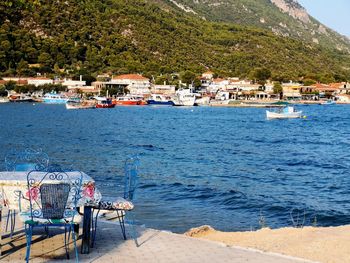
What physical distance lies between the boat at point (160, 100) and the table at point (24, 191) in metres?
107

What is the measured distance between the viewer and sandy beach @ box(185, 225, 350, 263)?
772 centimetres

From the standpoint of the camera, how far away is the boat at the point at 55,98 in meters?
118

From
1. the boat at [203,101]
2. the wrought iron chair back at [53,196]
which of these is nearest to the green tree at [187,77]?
the boat at [203,101]

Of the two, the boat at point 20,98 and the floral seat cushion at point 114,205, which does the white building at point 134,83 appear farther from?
the floral seat cushion at point 114,205

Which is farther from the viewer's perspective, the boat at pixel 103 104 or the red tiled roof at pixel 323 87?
the red tiled roof at pixel 323 87

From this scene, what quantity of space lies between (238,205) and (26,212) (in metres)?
8.99

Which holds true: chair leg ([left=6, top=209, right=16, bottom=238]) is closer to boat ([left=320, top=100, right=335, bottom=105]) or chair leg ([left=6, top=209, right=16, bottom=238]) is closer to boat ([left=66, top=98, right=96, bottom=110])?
boat ([left=66, top=98, right=96, bottom=110])

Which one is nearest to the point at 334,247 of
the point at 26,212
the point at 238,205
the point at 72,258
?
the point at 72,258

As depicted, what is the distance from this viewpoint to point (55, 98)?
11988 centimetres

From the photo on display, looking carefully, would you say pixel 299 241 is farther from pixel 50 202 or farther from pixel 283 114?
pixel 283 114

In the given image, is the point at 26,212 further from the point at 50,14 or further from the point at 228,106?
the point at 50,14

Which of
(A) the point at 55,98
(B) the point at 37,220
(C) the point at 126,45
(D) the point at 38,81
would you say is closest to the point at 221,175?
(B) the point at 37,220

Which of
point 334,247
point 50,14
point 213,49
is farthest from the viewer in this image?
point 213,49

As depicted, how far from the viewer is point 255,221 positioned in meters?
12.8
